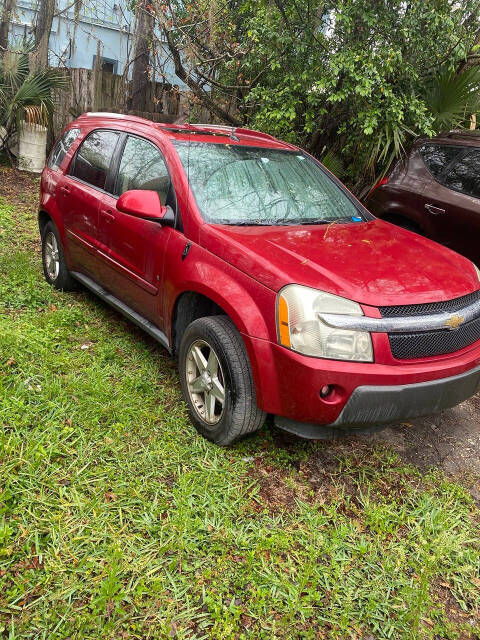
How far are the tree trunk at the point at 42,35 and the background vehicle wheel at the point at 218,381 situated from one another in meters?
8.27

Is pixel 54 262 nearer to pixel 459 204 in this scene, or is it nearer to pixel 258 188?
pixel 258 188

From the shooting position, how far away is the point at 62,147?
4.70 metres

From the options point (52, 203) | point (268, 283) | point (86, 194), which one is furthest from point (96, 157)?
point (268, 283)

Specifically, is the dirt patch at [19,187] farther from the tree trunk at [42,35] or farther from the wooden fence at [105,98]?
the tree trunk at [42,35]

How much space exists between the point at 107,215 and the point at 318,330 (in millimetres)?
2093

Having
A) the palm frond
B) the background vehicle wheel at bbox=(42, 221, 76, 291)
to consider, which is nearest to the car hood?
the background vehicle wheel at bbox=(42, 221, 76, 291)

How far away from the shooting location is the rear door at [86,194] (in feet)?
13.1

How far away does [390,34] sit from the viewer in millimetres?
5750

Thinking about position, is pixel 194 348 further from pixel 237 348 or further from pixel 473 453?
pixel 473 453

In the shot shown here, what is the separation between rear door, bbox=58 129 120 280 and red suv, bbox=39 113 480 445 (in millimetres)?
22

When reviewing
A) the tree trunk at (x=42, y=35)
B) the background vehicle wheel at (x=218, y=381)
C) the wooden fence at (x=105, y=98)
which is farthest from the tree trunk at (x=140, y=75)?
the background vehicle wheel at (x=218, y=381)

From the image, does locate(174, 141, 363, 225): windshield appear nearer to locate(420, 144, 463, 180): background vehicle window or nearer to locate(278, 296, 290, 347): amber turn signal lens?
locate(278, 296, 290, 347): amber turn signal lens

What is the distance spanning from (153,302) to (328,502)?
5.44ft

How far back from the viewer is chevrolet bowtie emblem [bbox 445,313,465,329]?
260 cm
